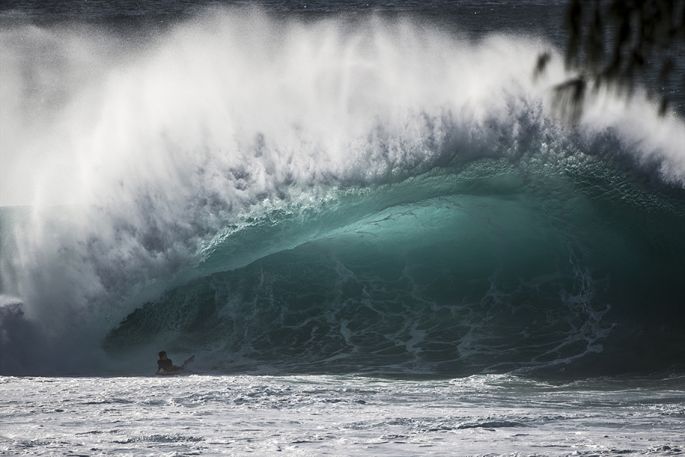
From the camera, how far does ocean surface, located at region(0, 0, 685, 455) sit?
35.1ft

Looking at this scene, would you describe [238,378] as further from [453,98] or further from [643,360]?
[453,98]

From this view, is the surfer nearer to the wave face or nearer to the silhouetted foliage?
the wave face

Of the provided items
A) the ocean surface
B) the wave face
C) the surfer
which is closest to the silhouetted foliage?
the ocean surface

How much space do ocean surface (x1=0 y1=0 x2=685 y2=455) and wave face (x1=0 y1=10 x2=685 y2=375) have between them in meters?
0.04

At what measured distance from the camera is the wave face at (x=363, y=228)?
553 inches

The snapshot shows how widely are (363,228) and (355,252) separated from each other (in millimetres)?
673

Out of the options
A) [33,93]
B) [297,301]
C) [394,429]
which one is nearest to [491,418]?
[394,429]

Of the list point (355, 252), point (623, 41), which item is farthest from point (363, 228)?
point (623, 41)

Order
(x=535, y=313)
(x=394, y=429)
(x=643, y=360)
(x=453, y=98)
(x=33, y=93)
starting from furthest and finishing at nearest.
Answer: (x=33, y=93), (x=453, y=98), (x=535, y=313), (x=643, y=360), (x=394, y=429)

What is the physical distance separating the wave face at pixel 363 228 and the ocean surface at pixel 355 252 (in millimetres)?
41

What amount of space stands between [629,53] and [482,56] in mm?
15750

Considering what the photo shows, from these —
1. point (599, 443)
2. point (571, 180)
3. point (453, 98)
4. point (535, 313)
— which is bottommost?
point (599, 443)

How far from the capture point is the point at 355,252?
16.6 m

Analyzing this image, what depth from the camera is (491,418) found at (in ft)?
29.4
